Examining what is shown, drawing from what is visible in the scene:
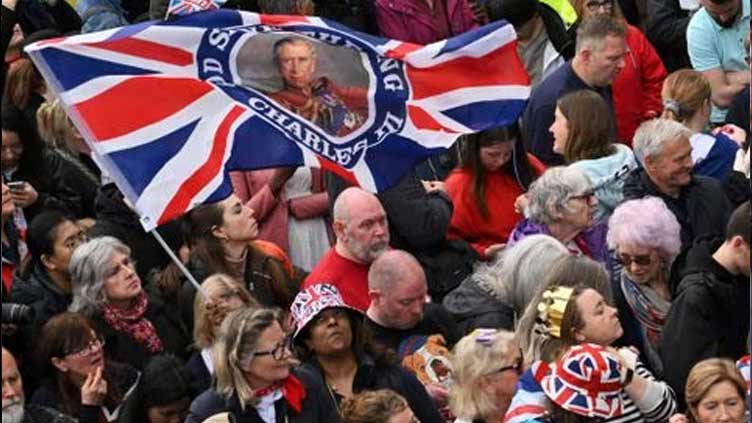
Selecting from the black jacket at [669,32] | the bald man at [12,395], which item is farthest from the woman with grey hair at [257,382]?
the black jacket at [669,32]

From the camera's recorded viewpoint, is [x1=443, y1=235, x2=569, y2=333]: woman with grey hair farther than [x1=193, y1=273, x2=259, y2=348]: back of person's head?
No

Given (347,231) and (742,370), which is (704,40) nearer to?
(347,231)

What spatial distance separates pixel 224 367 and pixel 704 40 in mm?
5676

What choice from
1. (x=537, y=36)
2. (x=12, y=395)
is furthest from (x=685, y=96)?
(x=12, y=395)

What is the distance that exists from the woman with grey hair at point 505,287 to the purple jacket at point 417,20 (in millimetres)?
3869

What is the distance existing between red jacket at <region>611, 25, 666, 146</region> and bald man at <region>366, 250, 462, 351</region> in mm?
3628

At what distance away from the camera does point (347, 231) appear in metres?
13.2

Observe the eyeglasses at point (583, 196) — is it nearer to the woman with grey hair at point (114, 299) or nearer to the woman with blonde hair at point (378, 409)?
the woman with grey hair at point (114, 299)

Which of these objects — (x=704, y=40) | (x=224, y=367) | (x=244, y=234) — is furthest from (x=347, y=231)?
(x=704, y=40)

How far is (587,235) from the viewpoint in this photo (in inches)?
542

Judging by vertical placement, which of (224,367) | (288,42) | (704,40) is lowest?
(704,40)

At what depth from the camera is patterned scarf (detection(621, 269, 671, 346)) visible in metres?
12.8

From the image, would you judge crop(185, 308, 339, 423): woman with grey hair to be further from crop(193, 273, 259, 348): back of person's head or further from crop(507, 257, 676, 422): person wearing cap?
crop(507, 257, 676, 422): person wearing cap

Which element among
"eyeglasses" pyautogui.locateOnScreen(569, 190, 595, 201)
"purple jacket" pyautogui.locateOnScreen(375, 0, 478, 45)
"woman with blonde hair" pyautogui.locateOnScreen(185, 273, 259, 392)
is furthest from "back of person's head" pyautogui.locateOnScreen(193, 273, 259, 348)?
"purple jacket" pyautogui.locateOnScreen(375, 0, 478, 45)
